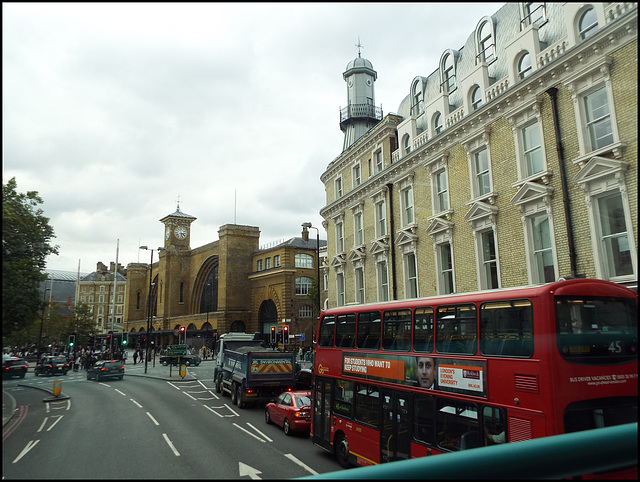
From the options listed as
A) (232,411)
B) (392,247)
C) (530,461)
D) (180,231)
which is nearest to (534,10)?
(180,231)

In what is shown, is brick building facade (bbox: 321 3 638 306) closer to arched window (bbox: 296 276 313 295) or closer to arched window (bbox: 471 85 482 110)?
arched window (bbox: 471 85 482 110)

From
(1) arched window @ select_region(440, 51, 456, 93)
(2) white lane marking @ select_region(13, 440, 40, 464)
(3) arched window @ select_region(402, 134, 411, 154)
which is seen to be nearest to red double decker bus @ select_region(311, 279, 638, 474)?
(2) white lane marking @ select_region(13, 440, 40, 464)

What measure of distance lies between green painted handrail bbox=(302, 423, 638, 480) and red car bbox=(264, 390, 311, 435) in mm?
13441

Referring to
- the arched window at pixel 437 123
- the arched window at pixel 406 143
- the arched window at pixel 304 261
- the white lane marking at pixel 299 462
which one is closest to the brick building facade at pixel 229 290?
the arched window at pixel 304 261

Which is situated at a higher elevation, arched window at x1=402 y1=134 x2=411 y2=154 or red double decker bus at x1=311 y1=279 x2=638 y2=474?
arched window at x1=402 y1=134 x2=411 y2=154

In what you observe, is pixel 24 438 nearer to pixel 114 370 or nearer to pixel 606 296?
pixel 606 296

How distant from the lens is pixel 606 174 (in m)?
12.2

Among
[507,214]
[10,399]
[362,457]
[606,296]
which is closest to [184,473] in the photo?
[10,399]

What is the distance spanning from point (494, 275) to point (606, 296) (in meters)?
11.4

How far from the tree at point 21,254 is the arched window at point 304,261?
57815mm

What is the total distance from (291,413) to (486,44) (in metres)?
15.9

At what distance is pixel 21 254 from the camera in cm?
239

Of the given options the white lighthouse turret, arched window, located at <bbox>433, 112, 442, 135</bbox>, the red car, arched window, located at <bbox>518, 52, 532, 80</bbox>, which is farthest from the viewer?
the white lighthouse turret

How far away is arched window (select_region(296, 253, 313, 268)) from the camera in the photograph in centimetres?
6075
